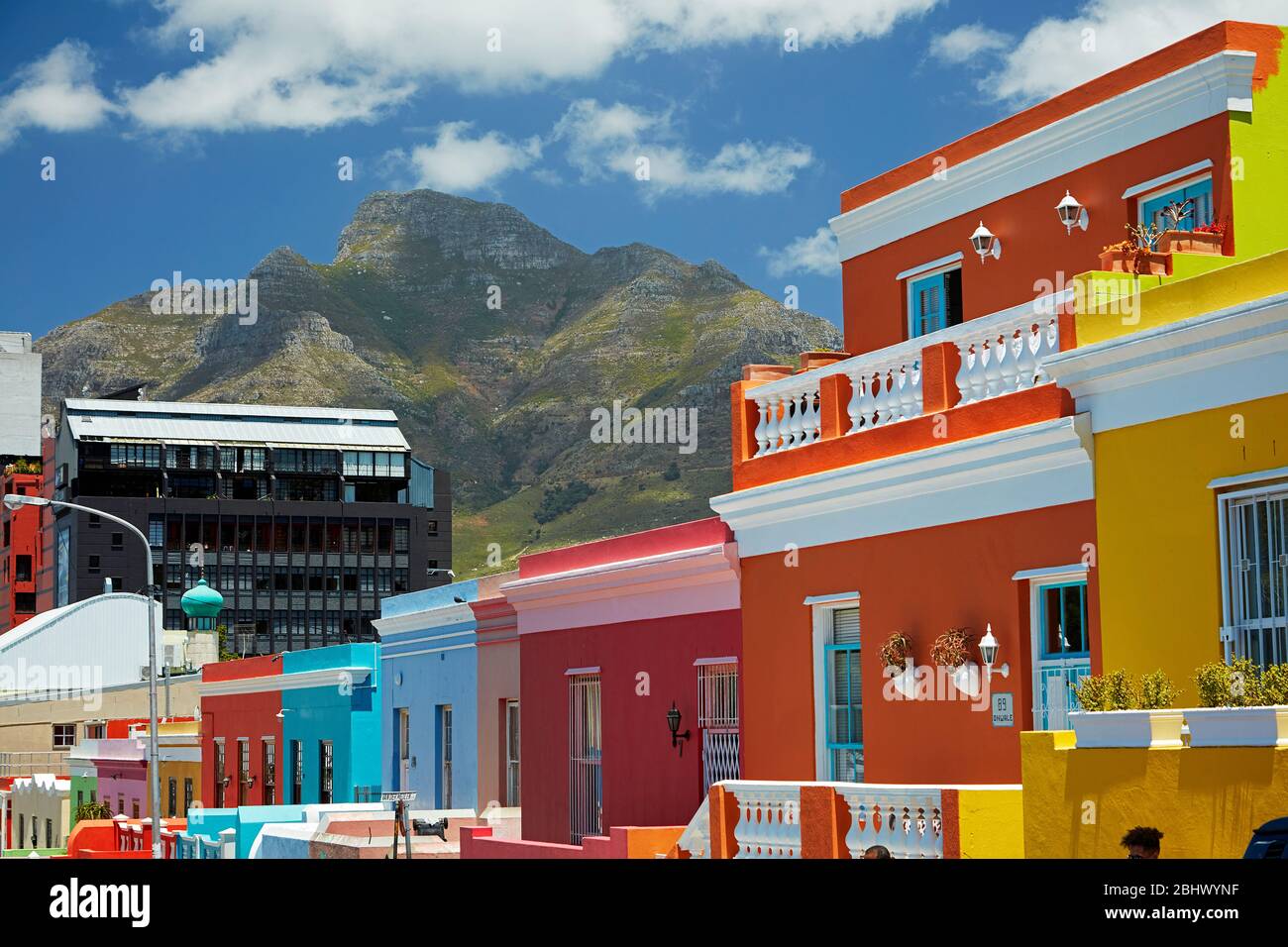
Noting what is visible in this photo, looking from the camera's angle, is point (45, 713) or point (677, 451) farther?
point (677, 451)

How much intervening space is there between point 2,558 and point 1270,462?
11797cm

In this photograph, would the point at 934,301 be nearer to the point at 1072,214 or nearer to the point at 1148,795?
the point at 1072,214

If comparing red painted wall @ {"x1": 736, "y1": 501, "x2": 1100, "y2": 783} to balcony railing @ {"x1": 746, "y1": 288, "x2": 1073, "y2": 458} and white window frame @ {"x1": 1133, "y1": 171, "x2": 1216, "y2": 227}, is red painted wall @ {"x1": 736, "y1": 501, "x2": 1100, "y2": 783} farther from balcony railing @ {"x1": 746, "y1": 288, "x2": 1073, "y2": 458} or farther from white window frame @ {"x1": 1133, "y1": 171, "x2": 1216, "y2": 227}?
white window frame @ {"x1": 1133, "y1": 171, "x2": 1216, "y2": 227}

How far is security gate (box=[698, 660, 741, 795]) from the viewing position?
1814cm

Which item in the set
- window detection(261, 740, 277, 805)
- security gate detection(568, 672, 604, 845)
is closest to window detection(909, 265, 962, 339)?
security gate detection(568, 672, 604, 845)

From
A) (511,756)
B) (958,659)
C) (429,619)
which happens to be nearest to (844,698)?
(958,659)

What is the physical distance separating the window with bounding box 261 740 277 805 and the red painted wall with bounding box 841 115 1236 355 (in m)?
21.2

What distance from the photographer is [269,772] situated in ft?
122

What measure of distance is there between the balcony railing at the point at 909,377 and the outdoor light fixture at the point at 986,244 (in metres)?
2.65

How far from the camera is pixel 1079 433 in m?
12.6
